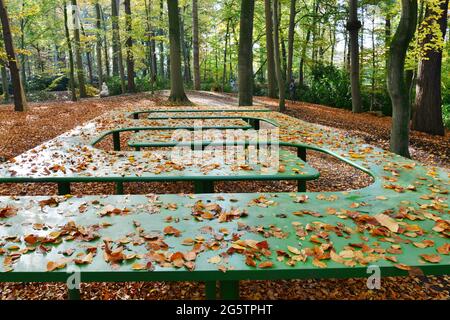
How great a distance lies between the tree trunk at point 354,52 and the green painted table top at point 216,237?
37.6ft

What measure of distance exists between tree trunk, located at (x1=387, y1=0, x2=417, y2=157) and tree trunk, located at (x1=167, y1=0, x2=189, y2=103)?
26.5ft

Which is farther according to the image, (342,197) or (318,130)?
(318,130)

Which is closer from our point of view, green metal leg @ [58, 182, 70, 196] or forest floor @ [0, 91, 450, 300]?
forest floor @ [0, 91, 450, 300]

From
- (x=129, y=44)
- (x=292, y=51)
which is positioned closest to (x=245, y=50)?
(x=292, y=51)

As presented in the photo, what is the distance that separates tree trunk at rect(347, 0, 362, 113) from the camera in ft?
40.2

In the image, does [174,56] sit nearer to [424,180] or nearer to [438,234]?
Answer: [424,180]

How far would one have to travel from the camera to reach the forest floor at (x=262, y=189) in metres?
2.82

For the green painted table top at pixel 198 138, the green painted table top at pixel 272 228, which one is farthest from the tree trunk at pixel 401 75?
the green painted table top at pixel 272 228

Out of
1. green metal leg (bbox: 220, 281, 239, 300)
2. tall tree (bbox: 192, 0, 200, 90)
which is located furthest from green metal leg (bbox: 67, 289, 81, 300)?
tall tree (bbox: 192, 0, 200, 90)

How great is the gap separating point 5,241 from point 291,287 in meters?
2.09

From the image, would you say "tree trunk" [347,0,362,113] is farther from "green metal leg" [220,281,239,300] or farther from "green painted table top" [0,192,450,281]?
"green metal leg" [220,281,239,300]

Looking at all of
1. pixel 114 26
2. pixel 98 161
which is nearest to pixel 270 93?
pixel 114 26

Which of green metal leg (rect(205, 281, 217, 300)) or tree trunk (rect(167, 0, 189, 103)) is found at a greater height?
tree trunk (rect(167, 0, 189, 103))

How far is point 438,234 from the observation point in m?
1.94
